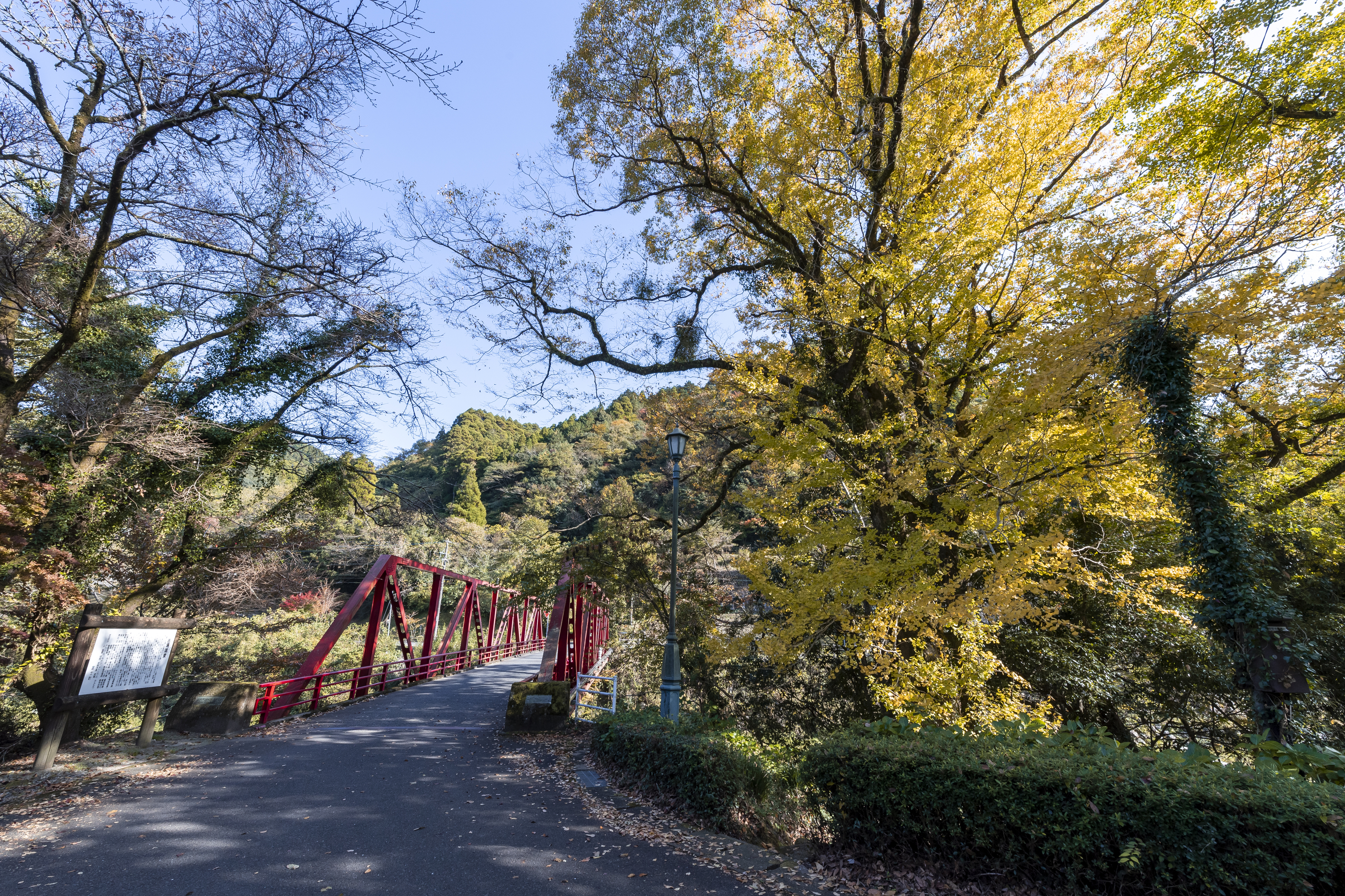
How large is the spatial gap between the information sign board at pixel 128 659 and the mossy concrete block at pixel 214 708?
162cm

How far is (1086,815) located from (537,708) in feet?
26.2

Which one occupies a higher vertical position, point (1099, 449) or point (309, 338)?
point (309, 338)

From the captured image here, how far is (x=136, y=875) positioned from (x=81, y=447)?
25.2 ft

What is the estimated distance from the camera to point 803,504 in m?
10.5

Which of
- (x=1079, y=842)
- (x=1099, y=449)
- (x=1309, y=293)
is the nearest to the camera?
(x=1079, y=842)

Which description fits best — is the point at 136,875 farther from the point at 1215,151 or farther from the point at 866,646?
the point at 1215,151

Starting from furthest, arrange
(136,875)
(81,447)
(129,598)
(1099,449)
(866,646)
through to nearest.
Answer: (129,598) → (81,447) → (866,646) → (1099,449) → (136,875)

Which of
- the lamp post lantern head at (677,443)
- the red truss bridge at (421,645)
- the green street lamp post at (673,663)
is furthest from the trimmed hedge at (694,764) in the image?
the red truss bridge at (421,645)

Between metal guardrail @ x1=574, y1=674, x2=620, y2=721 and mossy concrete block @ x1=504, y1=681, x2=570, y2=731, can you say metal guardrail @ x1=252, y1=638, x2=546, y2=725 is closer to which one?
metal guardrail @ x1=574, y1=674, x2=620, y2=721

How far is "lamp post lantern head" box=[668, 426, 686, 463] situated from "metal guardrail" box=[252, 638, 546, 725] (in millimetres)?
4530

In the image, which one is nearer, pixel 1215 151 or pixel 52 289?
pixel 1215 151

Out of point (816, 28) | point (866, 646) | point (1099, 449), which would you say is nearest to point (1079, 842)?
point (866, 646)

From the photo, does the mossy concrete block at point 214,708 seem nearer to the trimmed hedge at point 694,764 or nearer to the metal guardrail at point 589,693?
the metal guardrail at point 589,693

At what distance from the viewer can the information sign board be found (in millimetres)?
6156
